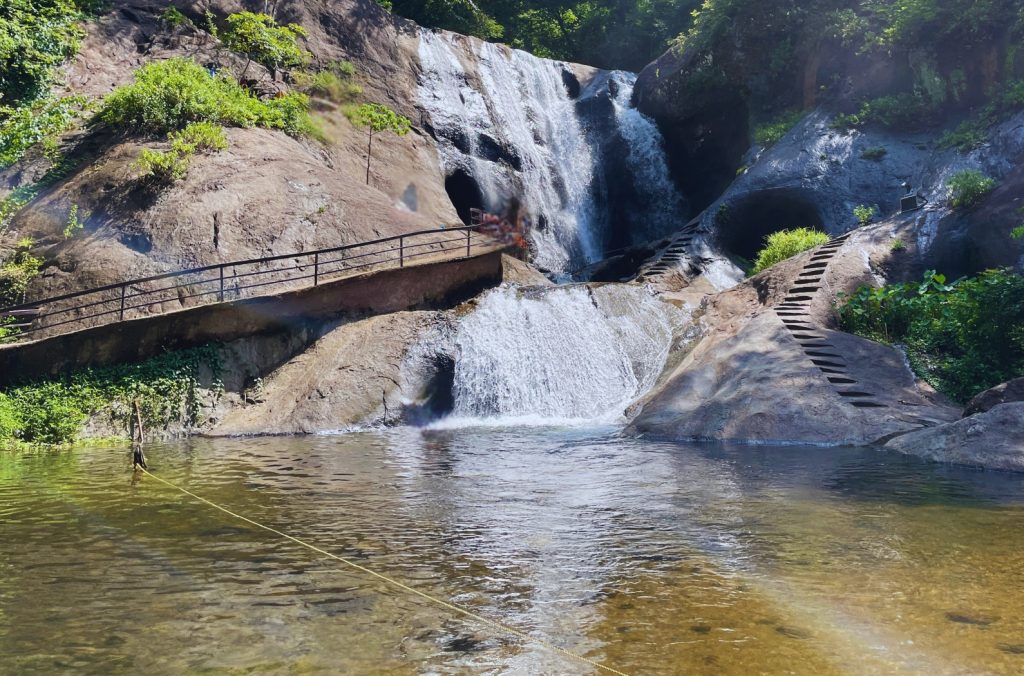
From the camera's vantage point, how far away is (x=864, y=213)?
72.0ft

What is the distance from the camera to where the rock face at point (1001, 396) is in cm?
1106

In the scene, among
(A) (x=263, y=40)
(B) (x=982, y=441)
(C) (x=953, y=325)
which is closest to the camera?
(B) (x=982, y=441)

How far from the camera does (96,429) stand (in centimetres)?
1516

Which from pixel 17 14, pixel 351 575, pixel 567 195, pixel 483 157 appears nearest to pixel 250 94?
pixel 17 14

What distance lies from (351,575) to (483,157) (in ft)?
84.6

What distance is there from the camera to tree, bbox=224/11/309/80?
2495 cm

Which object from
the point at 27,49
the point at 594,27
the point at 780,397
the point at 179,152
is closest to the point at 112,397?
the point at 179,152

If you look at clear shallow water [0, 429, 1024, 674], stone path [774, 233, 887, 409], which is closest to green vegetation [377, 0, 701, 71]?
stone path [774, 233, 887, 409]

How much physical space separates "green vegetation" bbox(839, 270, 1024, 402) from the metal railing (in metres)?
11.0

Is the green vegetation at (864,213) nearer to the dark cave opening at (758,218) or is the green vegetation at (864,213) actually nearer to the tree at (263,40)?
the dark cave opening at (758,218)

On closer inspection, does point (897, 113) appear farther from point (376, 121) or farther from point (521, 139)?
point (376, 121)

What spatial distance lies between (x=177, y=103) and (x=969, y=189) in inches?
819

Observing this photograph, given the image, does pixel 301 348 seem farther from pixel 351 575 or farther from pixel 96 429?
pixel 351 575

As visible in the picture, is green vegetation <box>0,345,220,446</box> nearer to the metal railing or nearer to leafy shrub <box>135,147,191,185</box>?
the metal railing
